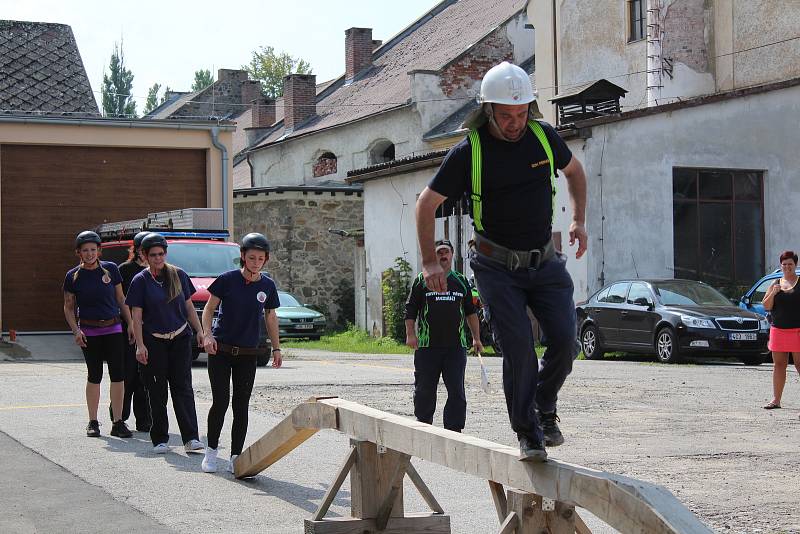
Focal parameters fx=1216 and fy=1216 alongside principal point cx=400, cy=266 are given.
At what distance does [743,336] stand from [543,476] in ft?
54.5

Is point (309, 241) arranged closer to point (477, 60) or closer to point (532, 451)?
point (477, 60)

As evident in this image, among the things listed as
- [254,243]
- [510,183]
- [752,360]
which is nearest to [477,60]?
[752,360]

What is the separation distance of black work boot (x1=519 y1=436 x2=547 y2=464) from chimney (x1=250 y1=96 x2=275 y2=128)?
5229 centimetres

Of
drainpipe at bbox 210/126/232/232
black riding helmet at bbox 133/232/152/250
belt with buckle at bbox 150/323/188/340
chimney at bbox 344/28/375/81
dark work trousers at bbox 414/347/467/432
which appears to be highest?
chimney at bbox 344/28/375/81

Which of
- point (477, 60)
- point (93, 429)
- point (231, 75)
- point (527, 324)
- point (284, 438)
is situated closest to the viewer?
point (527, 324)

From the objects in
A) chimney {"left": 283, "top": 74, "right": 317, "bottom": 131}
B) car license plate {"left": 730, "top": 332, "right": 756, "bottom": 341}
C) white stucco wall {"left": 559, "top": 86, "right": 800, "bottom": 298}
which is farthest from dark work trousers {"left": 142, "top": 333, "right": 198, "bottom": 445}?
Result: chimney {"left": 283, "top": 74, "right": 317, "bottom": 131}

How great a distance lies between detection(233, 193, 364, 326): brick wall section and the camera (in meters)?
38.7

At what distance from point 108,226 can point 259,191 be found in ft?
42.7

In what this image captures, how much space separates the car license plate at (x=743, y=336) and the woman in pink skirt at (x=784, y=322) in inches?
289

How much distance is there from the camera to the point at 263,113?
57.9 m

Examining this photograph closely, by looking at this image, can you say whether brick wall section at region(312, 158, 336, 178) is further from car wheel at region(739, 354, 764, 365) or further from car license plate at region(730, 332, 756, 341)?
car license plate at region(730, 332, 756, 341)

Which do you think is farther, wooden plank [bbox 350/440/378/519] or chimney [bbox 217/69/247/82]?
chimney [bbox 217/69/247/82]

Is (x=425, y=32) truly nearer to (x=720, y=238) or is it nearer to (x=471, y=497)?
(x=720, y=238)

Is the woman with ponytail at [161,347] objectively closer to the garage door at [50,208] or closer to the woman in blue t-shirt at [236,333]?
the woman in blue t-shirt at [236,333]
